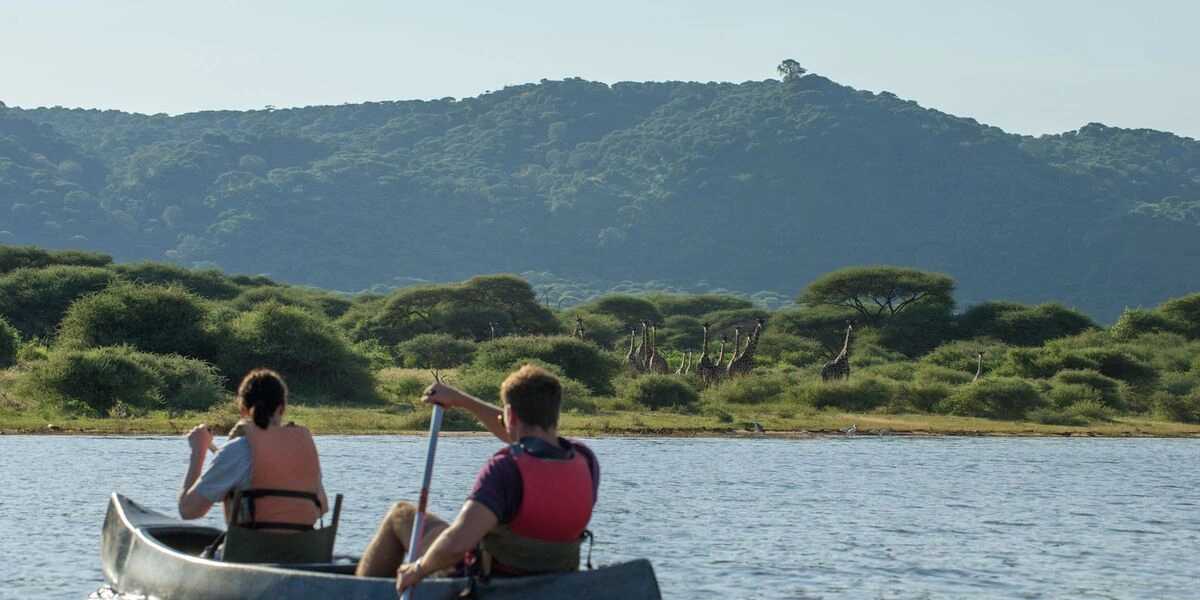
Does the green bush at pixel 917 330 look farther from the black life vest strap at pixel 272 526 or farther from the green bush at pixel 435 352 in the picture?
the black life vest strap at pixel 272 526

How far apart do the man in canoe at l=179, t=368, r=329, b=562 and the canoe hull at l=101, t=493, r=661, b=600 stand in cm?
31

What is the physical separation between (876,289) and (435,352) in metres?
24.0

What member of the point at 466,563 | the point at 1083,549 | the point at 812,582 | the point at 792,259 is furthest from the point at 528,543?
the point at 792,259

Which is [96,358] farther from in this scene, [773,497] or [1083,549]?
[1083,549]

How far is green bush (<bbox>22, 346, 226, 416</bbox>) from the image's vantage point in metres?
31.2

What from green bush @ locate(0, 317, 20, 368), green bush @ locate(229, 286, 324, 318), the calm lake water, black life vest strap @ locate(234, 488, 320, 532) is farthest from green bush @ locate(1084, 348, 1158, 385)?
black life vest strap @ locate(234, 488, 320, 532)

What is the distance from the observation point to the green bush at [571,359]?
40.5 m

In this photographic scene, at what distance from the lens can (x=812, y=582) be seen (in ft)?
47.6

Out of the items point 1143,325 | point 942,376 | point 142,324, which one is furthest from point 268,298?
point 1143,325

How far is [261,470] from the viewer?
10164 mm

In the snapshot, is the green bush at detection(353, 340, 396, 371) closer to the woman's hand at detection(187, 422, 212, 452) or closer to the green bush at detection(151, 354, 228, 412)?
the green bush at detection(151, 354, 228, 412)

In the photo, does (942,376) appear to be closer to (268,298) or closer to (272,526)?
(268,298)

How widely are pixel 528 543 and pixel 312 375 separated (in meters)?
28.6

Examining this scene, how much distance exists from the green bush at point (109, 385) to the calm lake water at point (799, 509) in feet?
11.5
